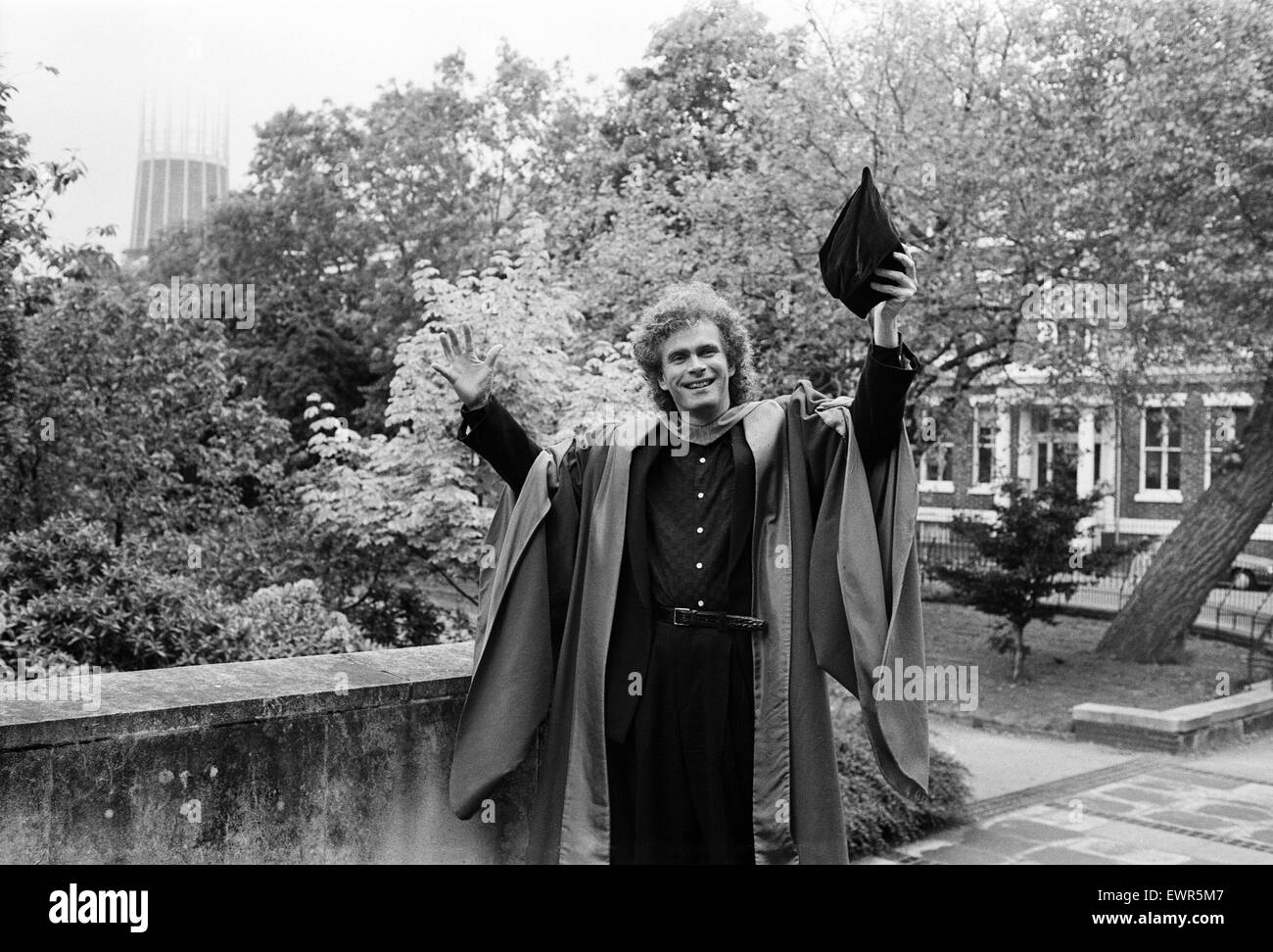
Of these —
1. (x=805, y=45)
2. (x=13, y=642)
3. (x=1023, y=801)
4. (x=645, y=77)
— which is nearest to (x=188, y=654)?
(x=13, y=642)

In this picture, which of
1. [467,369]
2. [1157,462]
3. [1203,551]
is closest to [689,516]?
[467,369]

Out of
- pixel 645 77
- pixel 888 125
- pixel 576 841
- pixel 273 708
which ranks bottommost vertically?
pixel 576 841

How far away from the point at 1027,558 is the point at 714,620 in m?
11.8

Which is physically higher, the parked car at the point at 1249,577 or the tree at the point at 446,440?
the tree at the point at 446,440

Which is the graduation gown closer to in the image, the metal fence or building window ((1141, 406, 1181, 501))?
the metal fence

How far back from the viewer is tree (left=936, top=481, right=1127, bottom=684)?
1414 cm

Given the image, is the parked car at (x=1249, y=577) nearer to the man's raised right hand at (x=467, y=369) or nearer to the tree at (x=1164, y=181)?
the tree at (x=1164, y=181)

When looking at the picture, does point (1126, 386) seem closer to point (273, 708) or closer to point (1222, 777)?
point (1222, 777)

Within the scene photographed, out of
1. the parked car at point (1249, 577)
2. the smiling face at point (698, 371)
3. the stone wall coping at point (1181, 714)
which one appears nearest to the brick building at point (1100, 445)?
the parked car at point (1249, 577)

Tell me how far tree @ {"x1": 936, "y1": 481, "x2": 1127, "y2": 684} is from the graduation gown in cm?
1170

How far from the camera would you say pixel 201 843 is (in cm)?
295

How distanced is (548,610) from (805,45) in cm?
1521

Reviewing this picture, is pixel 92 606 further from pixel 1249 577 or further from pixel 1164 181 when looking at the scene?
pixel 1249 577

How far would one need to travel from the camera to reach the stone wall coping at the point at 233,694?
2736mm
